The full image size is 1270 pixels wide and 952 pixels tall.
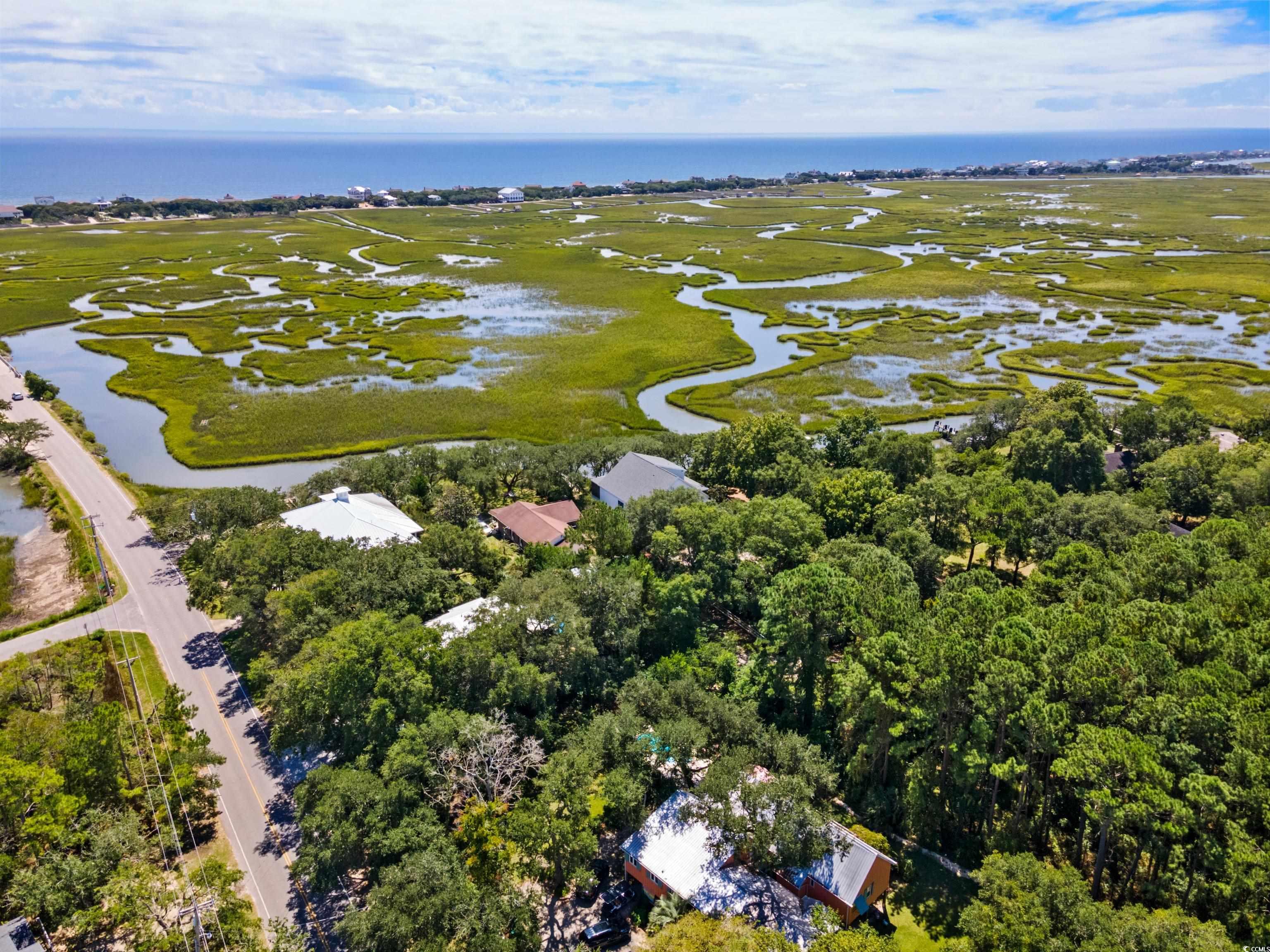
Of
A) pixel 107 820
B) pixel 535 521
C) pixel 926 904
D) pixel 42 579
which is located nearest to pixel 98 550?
pixel 42 579

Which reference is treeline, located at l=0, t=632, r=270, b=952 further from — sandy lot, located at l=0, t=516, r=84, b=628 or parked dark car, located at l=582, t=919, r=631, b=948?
sandy lot, located at l=0, t=516, r=84, b=628

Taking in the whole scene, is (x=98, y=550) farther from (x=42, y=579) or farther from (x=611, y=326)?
(x=611, y=326)

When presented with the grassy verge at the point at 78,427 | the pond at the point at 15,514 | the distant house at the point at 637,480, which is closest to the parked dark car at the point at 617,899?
the distant house at the point at 637,480

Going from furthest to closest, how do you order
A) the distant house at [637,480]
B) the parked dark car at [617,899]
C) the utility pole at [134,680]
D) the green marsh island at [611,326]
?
the green marsh island at [611,326] < the distant house at [637,480] < the utility pole at [134,680] < the parked dark car at [617,899]

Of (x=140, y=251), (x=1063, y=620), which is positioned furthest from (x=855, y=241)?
(x=140, y=251)

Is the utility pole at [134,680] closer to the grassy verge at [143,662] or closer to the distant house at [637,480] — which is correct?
the grassy verge at [143,662]

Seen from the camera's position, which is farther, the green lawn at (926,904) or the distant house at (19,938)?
the green lawn at (926,904)
